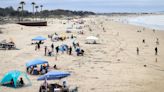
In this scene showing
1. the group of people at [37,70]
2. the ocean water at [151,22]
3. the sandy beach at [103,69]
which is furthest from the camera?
the ocean water at [151,22]

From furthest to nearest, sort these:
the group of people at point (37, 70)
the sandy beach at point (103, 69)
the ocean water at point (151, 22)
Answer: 1. the ocean water at point (151, 22)
2. the group of people at point (37, 70)
3. the sandy beach at point (103, 69)

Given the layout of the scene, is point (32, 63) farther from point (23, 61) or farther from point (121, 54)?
point (121, 54)

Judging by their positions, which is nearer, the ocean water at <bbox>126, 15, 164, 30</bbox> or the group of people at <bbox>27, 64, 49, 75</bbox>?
the group of people at <bbox>27, 64, 49, 75</bbox>

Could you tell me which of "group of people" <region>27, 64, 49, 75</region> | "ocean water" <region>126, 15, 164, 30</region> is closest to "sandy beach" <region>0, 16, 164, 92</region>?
"group of people" <region>27, 64, 49, 75</region>

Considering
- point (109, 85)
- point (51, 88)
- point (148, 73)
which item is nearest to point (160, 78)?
point (148, 73)

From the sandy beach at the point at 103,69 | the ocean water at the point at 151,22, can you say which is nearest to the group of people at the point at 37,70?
the sandy beach at the point at 103,69

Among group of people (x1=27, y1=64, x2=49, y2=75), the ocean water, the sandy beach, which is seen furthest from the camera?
the ocean water

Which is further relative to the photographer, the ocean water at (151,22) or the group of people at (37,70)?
the ocean water at (151,22)

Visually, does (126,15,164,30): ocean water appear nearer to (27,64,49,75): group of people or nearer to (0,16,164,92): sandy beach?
(0,16,164,92): sandy beach

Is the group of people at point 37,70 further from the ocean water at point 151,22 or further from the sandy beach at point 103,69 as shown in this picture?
the ocean water at point 151,22

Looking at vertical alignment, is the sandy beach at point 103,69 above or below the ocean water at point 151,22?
below

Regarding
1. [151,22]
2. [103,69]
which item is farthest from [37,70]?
[151,22]

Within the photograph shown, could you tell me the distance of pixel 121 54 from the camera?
30.1 meters

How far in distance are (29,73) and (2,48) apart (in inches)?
501
